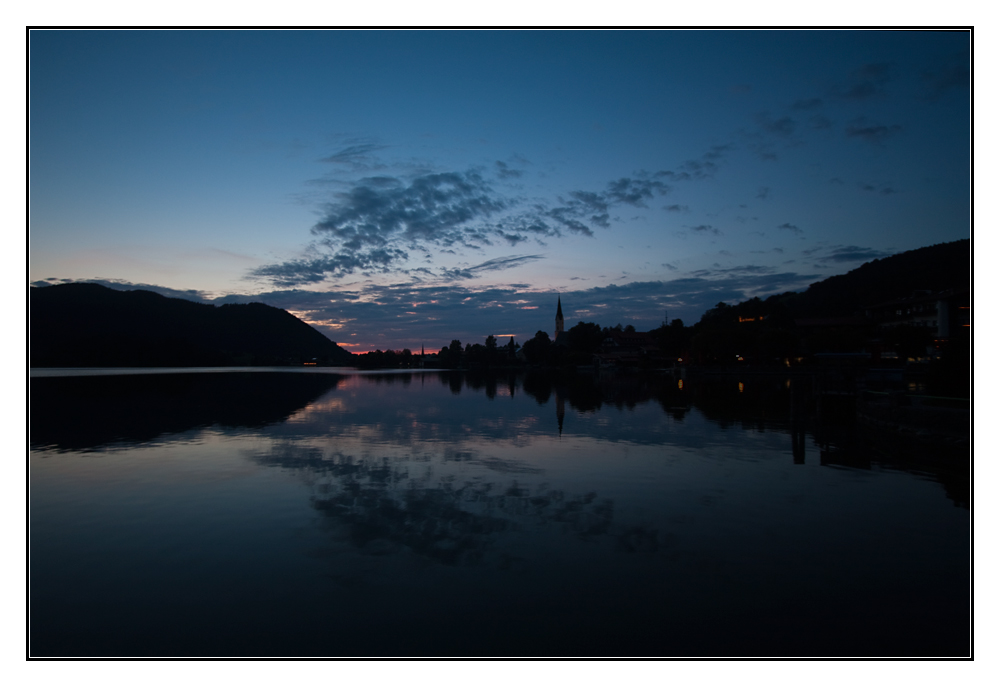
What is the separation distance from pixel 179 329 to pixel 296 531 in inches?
8328

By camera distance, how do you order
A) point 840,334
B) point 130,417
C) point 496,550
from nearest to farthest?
point 496,550 → point 130,417 → point 840,334

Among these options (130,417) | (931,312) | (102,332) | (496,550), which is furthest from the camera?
(102,332)

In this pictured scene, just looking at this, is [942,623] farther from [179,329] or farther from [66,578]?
[179,329]

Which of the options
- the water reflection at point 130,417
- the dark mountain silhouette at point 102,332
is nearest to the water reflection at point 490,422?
the water reflection at point 130,417

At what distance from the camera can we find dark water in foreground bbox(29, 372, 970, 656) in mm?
6461

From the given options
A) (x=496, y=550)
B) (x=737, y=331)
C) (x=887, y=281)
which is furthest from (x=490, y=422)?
(x=887, y=281)

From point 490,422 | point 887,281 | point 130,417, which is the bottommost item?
point 490,422

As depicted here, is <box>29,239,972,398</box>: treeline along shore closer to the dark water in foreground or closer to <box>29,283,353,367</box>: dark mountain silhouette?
<box>29,283,353,367</box>: dark mountain silhouette

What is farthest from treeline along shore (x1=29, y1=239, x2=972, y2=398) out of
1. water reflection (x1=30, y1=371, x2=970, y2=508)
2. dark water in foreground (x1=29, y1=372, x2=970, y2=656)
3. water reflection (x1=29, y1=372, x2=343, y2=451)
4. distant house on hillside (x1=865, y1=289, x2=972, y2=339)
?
water reflection (x1=29, y1=372, x2=343, y2=451)

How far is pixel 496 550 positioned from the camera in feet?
29.5

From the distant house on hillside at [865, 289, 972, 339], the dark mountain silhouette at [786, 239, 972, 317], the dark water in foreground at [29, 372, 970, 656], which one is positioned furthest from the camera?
the dark mountain silhouette at [786, 239, 972, 317]

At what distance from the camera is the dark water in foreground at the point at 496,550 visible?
21.2ft

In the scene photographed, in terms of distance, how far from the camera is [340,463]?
16.3 meters

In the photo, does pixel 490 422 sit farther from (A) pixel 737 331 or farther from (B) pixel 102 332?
(B) pixel 102 332
